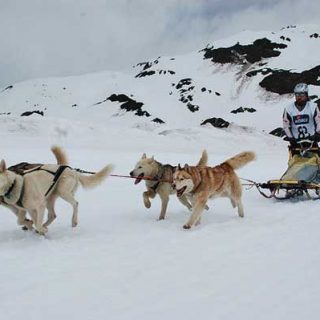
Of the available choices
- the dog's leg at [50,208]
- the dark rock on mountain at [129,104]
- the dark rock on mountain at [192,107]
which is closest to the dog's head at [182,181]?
the dog's leg at [50,208]

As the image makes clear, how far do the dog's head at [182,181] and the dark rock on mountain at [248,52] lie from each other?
65.4m

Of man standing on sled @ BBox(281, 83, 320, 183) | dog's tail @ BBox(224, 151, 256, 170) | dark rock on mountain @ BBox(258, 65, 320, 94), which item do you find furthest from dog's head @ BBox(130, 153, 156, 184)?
dark rock on mountain @ BBox(258, 65, 320, 94)

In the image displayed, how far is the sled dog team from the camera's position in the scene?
536cm

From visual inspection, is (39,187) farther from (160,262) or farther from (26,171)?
(160,262)

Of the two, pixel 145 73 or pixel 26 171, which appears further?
pixel 145 73

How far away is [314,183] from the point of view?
25.0 ft

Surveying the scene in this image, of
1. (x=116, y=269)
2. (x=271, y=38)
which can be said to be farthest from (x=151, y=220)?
(x=271, y=38)

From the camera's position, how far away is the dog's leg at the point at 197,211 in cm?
596

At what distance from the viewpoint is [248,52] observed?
70.1 meters

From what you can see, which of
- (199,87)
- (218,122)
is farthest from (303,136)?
(199,87)

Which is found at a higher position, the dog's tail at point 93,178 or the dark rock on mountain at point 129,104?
the dark rock on mountain at point 129,104

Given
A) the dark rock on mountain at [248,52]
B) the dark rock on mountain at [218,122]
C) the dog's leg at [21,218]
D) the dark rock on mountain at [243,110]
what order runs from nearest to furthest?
the dog's leg at [21,218] < the dark rock on mountain at [218,122] < the dark rock on mountain at [243,110] < the dark rock on mountain at [248,52]

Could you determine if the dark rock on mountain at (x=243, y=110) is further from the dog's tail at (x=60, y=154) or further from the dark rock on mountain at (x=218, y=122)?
the dog's tail at (x=60, y=154)

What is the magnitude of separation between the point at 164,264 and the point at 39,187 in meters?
2.03
